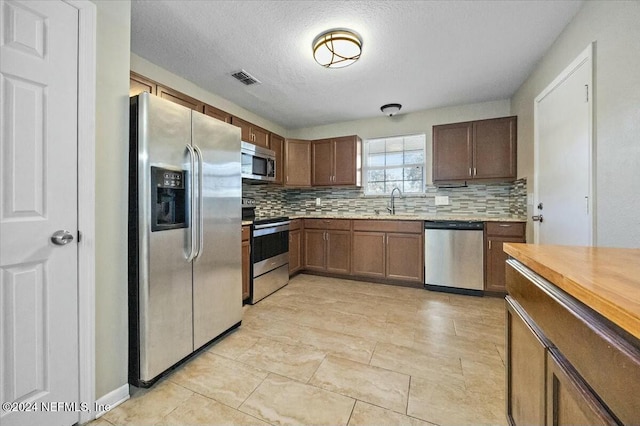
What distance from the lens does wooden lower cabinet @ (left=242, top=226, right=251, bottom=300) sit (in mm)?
2781

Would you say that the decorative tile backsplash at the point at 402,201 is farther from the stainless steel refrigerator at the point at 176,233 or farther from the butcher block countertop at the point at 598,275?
the butcher block countertop at the point at 598,275

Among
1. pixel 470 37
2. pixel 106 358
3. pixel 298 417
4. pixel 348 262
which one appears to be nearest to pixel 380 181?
pixel 348 262

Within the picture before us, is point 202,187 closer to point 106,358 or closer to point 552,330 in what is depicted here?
point 106,358

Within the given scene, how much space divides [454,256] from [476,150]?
140 centimetres

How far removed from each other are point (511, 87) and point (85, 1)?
393cm

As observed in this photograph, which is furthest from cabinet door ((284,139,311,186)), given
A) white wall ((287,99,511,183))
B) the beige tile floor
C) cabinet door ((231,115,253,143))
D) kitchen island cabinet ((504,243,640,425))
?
kitchen island cabinet ((504,243,640,425))

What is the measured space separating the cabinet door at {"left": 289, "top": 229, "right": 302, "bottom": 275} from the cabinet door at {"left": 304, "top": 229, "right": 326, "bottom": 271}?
0.12 meters

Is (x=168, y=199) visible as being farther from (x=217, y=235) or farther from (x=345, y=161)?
(x=345, y=161)

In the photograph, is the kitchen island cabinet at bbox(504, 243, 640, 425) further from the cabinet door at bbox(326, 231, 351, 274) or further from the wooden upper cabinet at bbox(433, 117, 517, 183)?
the cabinet door at bbox(326, 231, 351, 274)

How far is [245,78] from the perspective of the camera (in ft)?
9.42

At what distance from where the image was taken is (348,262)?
383 centimetres

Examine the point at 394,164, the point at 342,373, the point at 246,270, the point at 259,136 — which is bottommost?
the point at 342,373

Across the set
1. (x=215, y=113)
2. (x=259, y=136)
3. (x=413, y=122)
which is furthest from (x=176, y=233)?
(x=413, y=122)

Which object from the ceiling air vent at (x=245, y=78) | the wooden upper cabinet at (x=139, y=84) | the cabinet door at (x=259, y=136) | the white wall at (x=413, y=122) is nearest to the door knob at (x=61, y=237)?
the wooden upper cabinet at (x=139, y=84)
